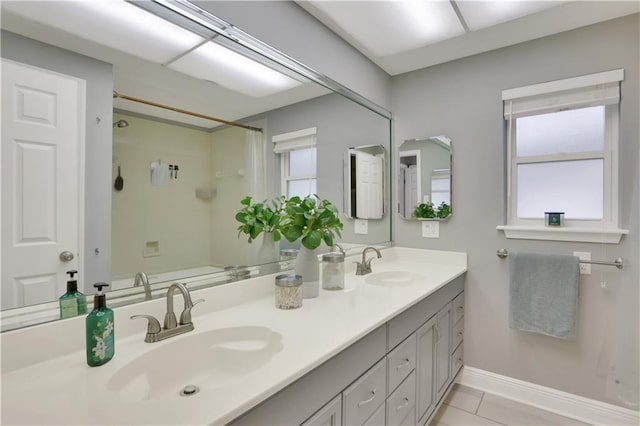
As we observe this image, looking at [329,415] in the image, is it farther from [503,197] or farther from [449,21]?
[449,21]

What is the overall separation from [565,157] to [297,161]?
5.54ft

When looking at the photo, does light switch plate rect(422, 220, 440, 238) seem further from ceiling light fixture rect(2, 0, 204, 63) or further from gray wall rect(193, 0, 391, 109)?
ceiling light fixture rect(2, 0, 204, 63)

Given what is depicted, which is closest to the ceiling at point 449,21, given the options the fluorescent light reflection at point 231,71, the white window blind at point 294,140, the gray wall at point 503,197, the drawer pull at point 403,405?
the gray wall at point 503,197

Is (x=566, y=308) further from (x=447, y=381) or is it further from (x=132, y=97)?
(x=132, y=97)

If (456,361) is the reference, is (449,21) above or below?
above

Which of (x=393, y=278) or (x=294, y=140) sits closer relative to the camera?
(x=294, y=140)

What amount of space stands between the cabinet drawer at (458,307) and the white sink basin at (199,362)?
4.86ft

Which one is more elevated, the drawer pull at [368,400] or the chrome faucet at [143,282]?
the chrome faucet at [143,282]

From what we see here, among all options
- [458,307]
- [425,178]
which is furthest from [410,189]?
[458,307]

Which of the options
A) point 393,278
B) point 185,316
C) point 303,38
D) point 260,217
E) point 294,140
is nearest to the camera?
point 185,316

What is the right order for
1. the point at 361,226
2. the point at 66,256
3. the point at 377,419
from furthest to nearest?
the point at 361,226, the point at 377,419, the point at 66,256

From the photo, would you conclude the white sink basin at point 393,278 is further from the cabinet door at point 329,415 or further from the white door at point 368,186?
the cabinet door at point 329,415

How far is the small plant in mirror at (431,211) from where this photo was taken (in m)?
2.30

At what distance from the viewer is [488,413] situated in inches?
75.1
